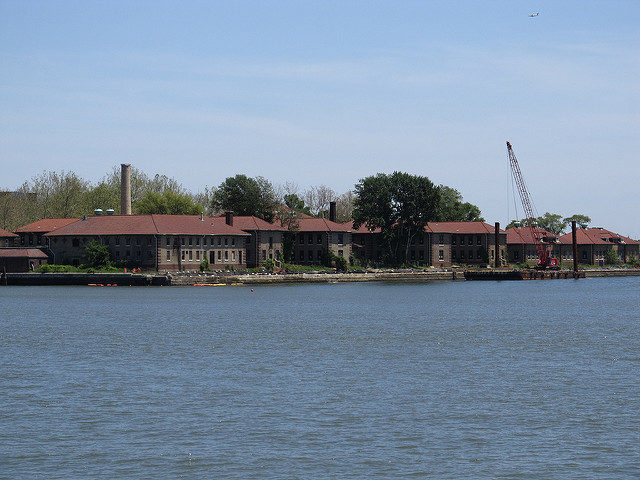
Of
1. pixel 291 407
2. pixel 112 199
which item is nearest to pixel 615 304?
pixel 291 407

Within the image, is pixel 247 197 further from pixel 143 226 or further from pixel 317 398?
pixel 317 398

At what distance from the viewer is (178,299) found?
86.1m

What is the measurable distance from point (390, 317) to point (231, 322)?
12.5m

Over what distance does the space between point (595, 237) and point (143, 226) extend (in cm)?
10436

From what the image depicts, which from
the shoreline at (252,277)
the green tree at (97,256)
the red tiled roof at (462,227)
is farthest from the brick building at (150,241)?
the red tiled roof at (462,227)

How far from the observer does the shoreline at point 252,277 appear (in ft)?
357

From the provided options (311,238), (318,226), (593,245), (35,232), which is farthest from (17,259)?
(593,245)

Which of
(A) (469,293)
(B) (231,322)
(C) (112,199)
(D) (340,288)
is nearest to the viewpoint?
(B) (231,322)

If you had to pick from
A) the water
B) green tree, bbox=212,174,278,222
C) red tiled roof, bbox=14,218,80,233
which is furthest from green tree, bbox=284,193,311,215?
the water

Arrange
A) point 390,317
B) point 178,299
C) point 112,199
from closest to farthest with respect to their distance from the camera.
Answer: point 390,317 → point 178,299 → point 112,199

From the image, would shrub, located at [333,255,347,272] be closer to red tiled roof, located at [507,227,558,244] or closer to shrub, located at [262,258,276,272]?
shrub, located at [262,258,276,272]

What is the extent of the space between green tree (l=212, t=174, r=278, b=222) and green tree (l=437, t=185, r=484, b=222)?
37.6 m

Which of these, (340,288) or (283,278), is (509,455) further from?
(283,278)

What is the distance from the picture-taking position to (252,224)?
133250mm
